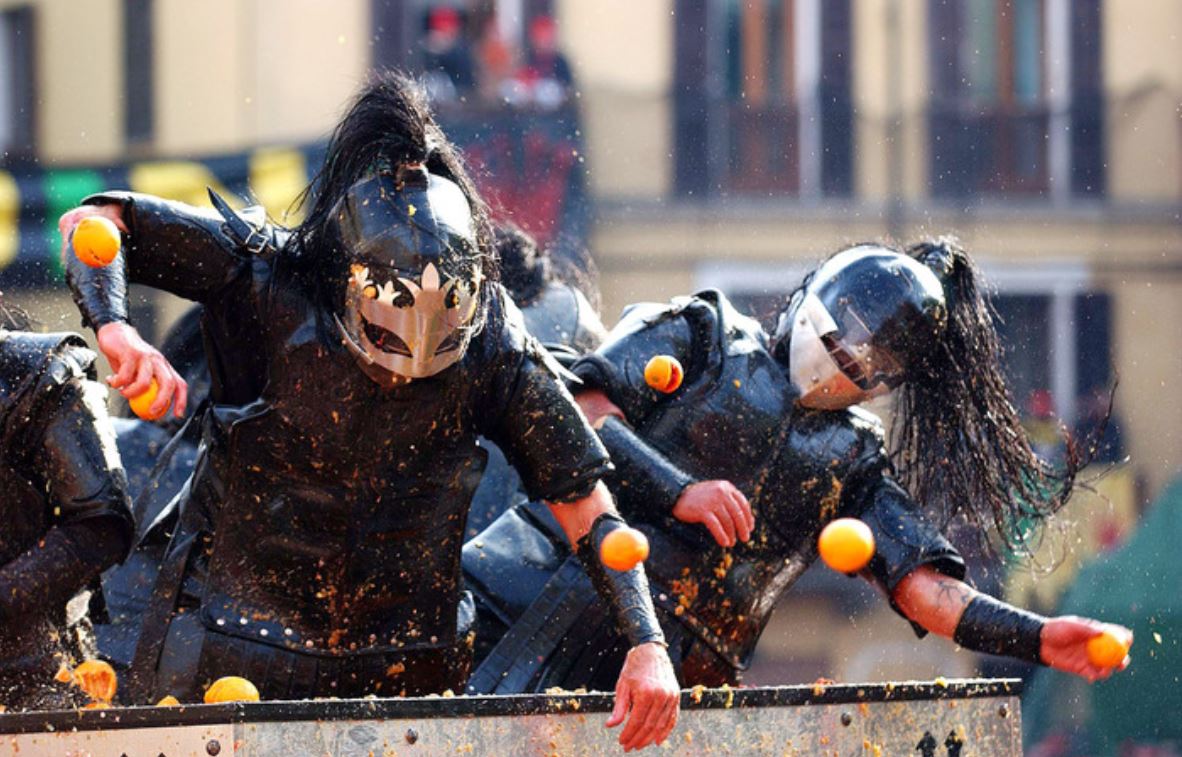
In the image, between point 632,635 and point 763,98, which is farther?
point 763,98

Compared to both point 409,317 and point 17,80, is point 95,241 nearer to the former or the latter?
point 409,317

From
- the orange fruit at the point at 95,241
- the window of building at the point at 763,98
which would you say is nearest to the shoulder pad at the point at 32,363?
the orange fruit at the point at 95,241

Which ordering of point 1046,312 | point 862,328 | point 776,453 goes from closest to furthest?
point 862,328, point 776,453, point 1046,312

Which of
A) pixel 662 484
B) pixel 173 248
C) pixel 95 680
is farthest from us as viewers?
pixel 662 484

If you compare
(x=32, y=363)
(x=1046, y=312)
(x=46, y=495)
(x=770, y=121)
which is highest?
(x=32, y=363)

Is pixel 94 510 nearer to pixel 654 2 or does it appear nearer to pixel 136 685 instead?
pixel 136 685

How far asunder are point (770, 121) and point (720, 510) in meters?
11.9

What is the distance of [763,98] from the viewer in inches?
673

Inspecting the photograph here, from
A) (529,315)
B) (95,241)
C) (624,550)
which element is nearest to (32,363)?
(95,241)

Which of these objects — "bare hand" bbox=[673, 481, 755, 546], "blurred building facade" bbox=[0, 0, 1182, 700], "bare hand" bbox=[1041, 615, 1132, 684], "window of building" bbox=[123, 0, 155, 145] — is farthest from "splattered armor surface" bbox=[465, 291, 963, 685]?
"window of building" bbox=[123, 0, 155, 145]

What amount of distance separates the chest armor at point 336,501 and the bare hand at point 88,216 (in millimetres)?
390

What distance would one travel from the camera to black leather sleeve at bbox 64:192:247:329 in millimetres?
4746

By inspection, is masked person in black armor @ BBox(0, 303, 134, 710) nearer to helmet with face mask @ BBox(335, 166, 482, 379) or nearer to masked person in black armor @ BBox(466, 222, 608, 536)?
helmet with face mask @ BBox(335, 166, 482, 379)

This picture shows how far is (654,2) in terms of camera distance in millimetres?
17156
